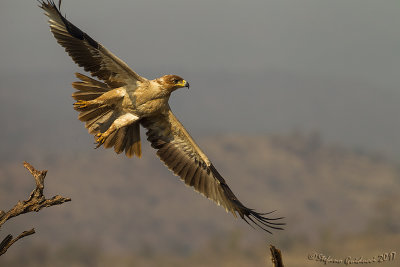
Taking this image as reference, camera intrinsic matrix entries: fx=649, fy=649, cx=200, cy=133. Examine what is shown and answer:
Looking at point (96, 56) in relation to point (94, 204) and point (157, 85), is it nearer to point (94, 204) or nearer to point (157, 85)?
point (157, 85)

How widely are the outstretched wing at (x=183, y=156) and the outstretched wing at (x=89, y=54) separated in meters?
1.19

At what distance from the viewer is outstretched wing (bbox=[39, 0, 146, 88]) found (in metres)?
11.3

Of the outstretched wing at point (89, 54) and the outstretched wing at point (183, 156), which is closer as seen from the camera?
the outstretched wing at point (89, 54)

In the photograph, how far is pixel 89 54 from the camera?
Result: 11.6 meters

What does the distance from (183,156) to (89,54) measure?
2732 millimetres

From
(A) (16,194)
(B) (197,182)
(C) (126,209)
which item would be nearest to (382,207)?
(C) (126,209)

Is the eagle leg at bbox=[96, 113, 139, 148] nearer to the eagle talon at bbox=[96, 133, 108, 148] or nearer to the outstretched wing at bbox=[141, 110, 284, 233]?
the eagle talon at bbox=[96, 133, 108, 148]

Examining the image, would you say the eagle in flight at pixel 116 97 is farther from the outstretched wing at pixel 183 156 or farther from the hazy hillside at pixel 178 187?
the hazy hillside at pixel 178 187

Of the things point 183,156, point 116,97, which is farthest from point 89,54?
point 183,156

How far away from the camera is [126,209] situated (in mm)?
72312

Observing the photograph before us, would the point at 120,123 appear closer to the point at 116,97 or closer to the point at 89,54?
the point at 116,97

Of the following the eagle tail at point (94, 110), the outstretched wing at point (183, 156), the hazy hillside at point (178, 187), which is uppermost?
the hazy hillside at point (178, 187)

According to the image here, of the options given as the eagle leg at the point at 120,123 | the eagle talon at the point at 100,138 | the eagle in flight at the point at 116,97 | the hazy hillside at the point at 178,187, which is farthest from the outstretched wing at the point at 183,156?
the hazy hillside at the point at 178,187

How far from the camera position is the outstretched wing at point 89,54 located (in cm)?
1131
